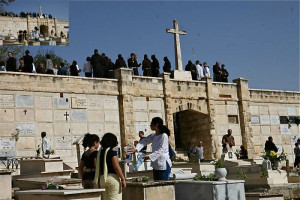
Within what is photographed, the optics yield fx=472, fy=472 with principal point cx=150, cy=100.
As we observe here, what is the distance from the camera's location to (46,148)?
54.9ft

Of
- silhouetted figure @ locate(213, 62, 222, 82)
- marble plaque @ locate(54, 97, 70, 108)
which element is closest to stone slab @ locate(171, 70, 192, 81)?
silhouetted figure @ locate(213, 62, 222, 82)

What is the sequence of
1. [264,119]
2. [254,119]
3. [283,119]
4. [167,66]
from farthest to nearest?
[283,119] → [264,119] → [254,119] → [167,66]

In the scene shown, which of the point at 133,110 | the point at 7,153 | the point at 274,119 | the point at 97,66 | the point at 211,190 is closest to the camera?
the point at 211,190

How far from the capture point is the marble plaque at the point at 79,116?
20750 mm

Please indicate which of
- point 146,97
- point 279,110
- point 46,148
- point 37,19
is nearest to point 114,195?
point 46,148

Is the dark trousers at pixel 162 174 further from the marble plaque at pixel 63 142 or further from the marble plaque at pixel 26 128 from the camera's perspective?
the marble plaque at pixel 63 142

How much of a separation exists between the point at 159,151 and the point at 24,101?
11.7m

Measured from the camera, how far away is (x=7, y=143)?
18.7m

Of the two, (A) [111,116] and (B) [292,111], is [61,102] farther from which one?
(B) [292,111]

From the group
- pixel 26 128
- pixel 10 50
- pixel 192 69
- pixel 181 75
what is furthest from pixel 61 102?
pixel 10 50

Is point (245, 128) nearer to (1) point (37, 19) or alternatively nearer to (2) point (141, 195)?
(2) point (141, 195)

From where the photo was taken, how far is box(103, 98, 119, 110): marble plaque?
21.9m

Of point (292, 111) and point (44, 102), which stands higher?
point (44, 102)

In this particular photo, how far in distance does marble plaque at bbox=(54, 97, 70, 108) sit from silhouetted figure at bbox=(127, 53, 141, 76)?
4.37 meters
